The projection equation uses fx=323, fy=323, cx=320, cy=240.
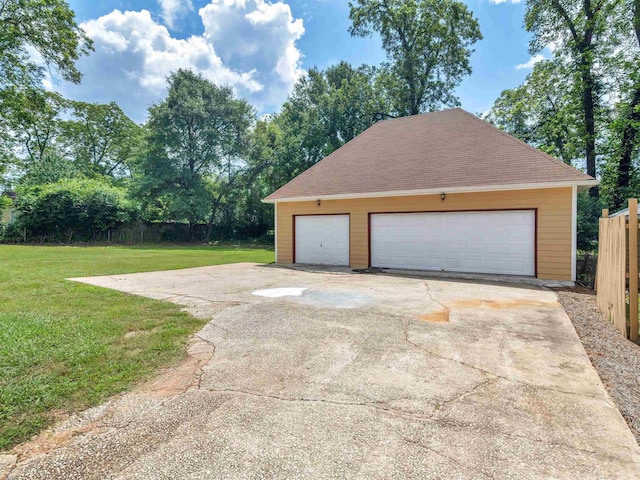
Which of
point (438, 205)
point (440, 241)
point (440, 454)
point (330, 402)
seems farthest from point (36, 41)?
point (440, 454)

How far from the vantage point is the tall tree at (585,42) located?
1424 cm

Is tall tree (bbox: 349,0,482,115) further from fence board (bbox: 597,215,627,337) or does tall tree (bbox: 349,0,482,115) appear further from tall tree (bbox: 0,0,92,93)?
fence board (bbox: 597,215,627,337)

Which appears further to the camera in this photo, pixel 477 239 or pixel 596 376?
pixel 477 239

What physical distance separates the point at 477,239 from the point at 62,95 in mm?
41560

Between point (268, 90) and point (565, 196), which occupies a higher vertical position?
point (268, 90)

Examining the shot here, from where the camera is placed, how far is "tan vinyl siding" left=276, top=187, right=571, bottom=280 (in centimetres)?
815

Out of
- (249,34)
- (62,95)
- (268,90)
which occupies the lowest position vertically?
(249,34)

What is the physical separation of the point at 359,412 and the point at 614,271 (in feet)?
13.8

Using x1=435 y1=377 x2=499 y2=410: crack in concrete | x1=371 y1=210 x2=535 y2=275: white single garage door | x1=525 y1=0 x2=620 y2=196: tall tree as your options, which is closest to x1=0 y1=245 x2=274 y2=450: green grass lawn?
x1=435 y1=377 x2=499 y2=410: crack in concrete

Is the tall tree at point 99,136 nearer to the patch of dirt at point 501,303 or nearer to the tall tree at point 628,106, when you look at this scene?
the patch of dirt at point 501,303

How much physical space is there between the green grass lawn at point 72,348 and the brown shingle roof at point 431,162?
743 centimetres

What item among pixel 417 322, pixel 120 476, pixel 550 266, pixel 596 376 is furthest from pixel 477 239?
pixel 120 476

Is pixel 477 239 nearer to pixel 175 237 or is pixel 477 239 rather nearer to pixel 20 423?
pixel 20 423

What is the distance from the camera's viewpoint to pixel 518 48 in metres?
18.0
